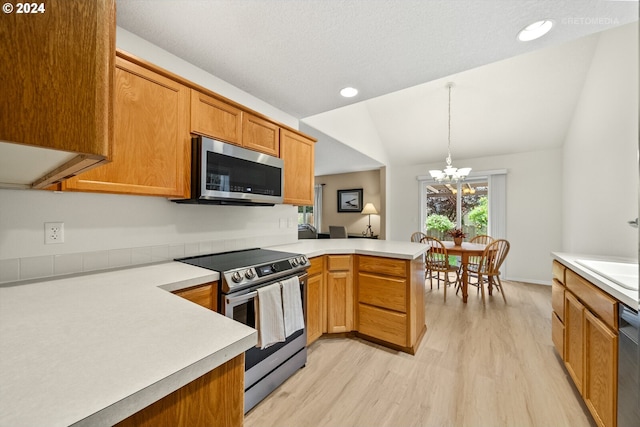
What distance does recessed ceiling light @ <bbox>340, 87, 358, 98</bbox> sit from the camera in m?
2.23

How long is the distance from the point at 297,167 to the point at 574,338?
2.41 metres

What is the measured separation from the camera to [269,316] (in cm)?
159

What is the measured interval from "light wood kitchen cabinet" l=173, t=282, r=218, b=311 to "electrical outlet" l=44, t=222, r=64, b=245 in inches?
28.0

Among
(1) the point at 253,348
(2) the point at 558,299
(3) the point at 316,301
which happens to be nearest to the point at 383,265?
(3) the point at 316,301

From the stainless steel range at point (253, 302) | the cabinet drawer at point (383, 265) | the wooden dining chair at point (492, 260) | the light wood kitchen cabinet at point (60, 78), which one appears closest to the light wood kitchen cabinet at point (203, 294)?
the stainless steel range at point (253, 302)

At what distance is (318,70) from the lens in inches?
76.5

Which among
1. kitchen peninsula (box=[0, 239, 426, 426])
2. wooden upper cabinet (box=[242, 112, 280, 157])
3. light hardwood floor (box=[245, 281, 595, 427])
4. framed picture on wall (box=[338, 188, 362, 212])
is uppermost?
wooden upper cabinet (box=[242, 112, 280, 157])

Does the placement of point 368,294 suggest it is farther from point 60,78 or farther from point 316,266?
point 60,78

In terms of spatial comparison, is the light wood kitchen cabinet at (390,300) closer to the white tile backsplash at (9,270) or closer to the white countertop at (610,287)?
the white countertop at (610,287)

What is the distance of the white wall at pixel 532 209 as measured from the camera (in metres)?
4.32

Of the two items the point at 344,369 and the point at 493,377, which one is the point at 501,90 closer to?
the point at 493,377

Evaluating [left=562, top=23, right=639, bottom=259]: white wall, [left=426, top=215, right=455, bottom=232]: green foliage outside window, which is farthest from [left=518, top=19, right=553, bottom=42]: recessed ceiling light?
[left=426, top=215, right=455, bottom=232]: green foliage outside window

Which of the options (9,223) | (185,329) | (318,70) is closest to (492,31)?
(318,70)

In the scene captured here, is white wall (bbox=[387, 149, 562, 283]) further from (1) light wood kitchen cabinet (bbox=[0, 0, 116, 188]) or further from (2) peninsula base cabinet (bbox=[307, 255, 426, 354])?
(1) light wood kitchen cabinet (bbox=[0, 0, 116, 188])
